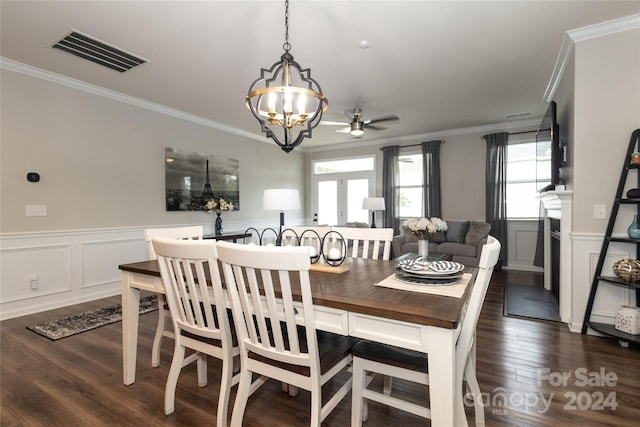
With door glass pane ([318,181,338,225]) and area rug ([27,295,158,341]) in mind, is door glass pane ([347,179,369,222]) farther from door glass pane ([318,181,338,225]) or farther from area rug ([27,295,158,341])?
area rug ([27,295,158,341])

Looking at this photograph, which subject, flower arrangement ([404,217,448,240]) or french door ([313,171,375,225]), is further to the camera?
french door ([313,171,375,225])

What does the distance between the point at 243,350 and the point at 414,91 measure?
379cm

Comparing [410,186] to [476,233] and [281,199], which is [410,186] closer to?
[476,233]

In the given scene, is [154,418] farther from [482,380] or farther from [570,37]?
[570,37]

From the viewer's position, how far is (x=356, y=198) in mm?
7191

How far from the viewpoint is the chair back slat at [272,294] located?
1.14 meters

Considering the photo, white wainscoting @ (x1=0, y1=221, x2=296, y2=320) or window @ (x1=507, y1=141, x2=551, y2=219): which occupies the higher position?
window @ (x1=507, y1=141, x2=551, y2=219)

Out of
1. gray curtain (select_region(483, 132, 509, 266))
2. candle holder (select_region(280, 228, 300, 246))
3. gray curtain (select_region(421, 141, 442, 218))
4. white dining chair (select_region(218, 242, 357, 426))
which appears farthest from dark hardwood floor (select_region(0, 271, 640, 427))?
gray curtain (select_region(421, 141, 442, 218))

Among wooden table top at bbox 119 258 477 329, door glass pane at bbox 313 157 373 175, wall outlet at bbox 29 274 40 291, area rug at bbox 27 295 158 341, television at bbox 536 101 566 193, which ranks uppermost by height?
door glass pane at bbox 313 157 373 175

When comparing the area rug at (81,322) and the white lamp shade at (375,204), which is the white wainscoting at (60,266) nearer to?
the area rug at (81,322)

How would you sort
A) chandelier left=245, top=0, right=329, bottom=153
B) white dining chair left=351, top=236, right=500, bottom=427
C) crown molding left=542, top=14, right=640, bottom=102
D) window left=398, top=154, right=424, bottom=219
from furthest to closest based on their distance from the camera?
window left=398, top=154, right=424, bottom=219
crown molding left=542, top=14, right=640, bottom=102
chandelier left=245, top=0, right=329, bottom=153
white dining chair left=351, top=236, right=500, bottom=427

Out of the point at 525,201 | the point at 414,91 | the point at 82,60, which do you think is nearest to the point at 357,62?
the point at 414,91

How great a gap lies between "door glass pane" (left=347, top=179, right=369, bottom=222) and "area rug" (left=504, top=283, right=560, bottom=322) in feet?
11.2

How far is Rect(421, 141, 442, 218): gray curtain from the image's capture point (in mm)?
6129
